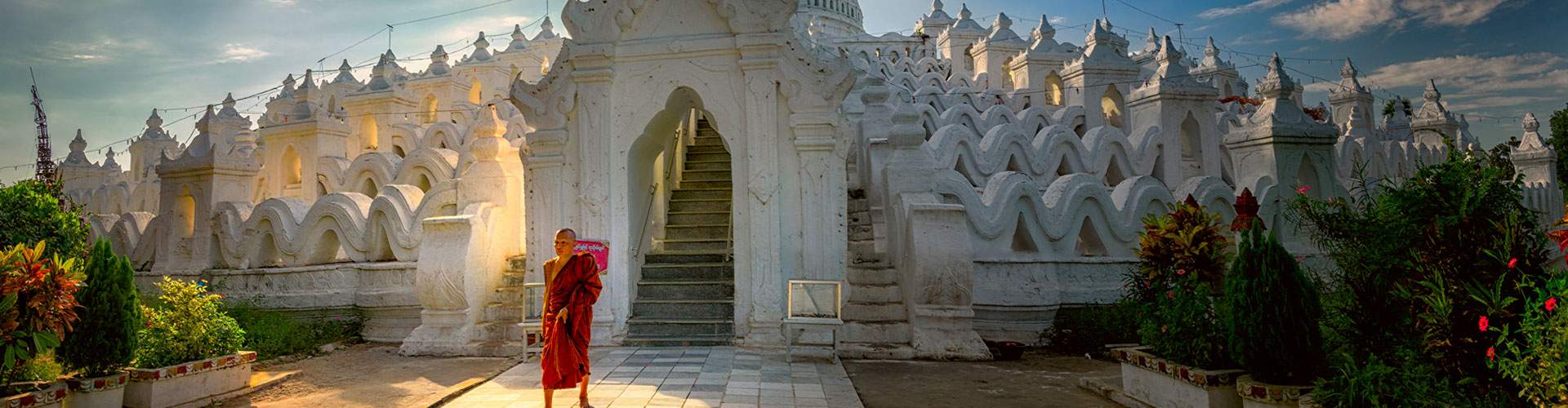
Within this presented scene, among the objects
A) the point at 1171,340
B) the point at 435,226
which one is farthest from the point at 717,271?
the point at 1171,340

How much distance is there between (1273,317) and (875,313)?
4.88 metres

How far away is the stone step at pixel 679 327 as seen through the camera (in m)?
9.92

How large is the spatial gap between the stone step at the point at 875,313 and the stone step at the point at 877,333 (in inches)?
5.7

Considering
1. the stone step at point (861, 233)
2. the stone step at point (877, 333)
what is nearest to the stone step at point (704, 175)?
the stone step at point (861, 233)

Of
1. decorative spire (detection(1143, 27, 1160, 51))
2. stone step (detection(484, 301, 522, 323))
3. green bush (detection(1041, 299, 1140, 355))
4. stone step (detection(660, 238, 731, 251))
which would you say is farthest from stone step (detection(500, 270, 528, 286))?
decorative spire (detection(1143, 27, 1160, 51))

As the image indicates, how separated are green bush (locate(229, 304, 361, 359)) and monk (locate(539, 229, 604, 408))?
17.5ft

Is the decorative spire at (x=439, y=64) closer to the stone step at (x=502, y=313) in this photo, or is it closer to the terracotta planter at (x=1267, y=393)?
the stone step at (x=502, y=313)

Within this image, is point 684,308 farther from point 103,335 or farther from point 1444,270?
point 1444,270

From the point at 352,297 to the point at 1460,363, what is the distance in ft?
38.7

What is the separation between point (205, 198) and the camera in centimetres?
1398

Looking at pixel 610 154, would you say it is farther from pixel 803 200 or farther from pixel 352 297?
pixel 352 297

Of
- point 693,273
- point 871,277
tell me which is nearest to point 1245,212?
point 871,277

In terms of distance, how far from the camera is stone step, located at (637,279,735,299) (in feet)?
34.9

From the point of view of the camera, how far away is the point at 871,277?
10.5 metres
